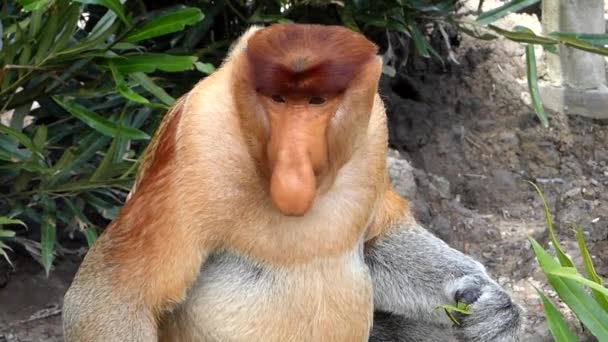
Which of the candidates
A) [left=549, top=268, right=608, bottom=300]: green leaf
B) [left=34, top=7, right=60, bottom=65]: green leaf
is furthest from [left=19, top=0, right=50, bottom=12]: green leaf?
[left=549, top=268, right=608, bottom=300]: green leaf

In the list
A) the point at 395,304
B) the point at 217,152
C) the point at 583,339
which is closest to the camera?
the point at 217,152

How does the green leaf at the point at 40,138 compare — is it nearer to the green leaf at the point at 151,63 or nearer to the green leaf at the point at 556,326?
the green leaf at the point at 151,63

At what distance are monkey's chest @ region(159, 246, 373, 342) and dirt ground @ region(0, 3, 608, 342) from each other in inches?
66.6

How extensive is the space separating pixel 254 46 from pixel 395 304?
4.23ft

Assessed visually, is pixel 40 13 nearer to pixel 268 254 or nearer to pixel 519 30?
pixel 268 254

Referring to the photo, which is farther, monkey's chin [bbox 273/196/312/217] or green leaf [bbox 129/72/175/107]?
green leaf [bbox 129/72/175/107]

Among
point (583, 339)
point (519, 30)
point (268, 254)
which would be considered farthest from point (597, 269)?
point (268, 254)

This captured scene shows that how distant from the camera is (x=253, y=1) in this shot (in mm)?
5359

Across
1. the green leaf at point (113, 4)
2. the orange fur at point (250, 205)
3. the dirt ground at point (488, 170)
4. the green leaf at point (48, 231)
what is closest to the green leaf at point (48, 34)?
the green leaf at point (113, 4)

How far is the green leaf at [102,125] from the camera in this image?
13.7ft

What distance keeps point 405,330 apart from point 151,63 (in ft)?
4.91

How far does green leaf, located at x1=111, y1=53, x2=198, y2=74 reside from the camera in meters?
4.15

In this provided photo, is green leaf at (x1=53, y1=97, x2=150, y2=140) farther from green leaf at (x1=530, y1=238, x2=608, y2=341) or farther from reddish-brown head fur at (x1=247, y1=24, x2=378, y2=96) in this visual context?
green leaf at (x1=530, y1=238, x2=608, y2=341)

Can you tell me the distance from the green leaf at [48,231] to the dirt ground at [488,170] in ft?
1.45
